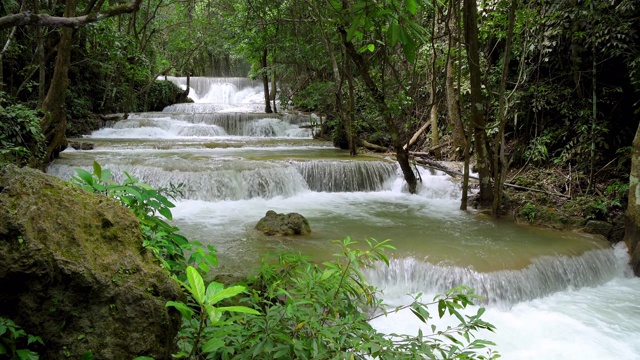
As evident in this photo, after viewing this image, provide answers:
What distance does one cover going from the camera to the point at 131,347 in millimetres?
1325

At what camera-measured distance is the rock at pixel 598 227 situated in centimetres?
600

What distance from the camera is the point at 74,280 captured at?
4.31 ft

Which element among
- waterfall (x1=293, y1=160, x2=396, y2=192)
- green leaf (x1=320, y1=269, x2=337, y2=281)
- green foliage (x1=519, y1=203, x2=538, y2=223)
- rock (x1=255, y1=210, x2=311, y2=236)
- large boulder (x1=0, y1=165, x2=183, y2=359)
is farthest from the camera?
waterfall (x1=293, y1=160, x2=396, y2=192)

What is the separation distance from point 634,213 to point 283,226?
15.9 ft

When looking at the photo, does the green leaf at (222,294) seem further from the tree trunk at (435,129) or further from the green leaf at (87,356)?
the tree trunk at (435,129)

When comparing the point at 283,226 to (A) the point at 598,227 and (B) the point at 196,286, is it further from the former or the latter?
(A) the point at 598,227

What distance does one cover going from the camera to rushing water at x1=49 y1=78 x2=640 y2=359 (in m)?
4.00

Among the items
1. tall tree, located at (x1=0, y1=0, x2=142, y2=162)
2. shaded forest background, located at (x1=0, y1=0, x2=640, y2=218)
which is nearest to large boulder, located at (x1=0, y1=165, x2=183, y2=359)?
shaded forest background, located at (x1=0, y1=0, x2=640, y2=218)

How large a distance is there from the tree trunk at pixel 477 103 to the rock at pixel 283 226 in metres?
3.38

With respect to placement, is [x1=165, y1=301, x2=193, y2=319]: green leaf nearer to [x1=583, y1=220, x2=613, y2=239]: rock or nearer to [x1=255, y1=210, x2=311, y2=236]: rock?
[x1=255, y1=210, x2=311, y2=236]: rock

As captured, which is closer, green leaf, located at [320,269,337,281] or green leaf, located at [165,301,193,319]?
green leaf, located at [165,301,193,319]

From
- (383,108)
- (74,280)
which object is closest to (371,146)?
(383,108)

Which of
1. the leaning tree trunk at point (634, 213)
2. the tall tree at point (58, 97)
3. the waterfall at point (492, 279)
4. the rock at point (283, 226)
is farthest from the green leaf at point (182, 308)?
the tall tree at point (58, 97)

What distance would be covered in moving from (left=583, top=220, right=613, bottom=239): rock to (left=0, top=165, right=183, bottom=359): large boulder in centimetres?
665
